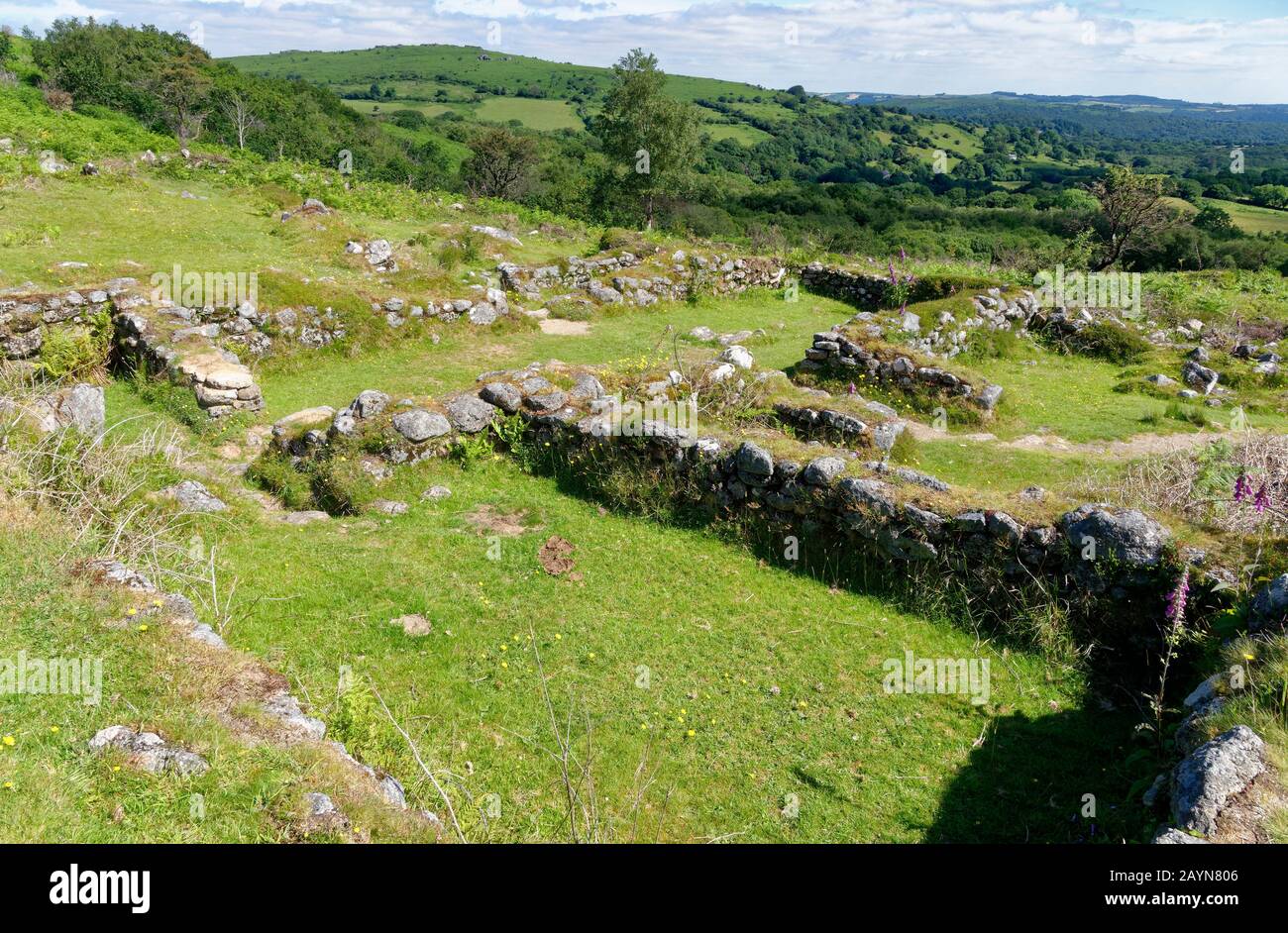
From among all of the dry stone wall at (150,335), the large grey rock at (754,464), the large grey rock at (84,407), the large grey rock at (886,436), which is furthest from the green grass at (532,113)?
the large grey rock at (754,464)

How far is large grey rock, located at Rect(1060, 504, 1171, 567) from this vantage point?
766 centimetres

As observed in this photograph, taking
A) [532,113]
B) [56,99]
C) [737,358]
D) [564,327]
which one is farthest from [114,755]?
[532,113]

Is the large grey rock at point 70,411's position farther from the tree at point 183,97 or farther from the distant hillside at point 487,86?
the distant hillside at point 487,86

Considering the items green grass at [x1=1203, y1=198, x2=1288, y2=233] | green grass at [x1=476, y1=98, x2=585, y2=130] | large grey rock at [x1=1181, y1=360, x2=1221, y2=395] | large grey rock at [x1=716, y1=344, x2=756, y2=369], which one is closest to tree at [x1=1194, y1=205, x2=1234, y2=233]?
green grass at [x1=1203, y1=198, x2=1288, y2=233]

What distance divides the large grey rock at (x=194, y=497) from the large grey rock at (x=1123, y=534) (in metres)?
10.2

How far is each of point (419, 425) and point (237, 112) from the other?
51.0 metres

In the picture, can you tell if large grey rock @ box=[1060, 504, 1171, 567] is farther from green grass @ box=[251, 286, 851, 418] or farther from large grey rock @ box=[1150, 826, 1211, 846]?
green grass @ box=[251, 286, 851, 418]

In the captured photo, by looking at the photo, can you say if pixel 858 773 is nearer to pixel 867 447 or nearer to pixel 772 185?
pixel 867 447

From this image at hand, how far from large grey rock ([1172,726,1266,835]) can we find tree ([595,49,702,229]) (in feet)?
106

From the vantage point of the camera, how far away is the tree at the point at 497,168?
151 feet

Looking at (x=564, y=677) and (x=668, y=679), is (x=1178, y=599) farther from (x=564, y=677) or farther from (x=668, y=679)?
(x=564, y=677)

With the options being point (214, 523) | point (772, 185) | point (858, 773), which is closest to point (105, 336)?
point (214, 523)

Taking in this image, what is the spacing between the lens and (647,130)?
1359 inches

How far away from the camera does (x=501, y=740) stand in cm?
676
